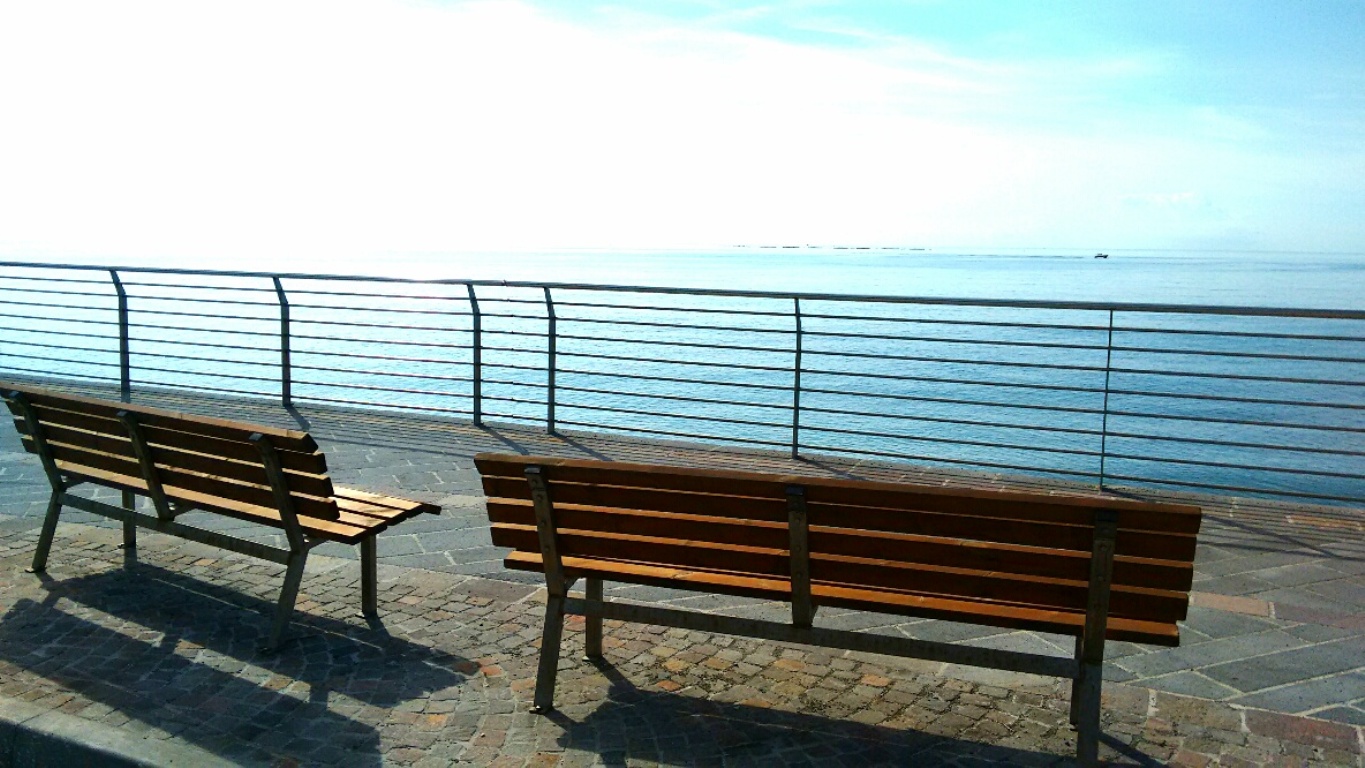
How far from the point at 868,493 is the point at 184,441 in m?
3.12

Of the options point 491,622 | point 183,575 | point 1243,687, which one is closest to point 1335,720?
point 1243,687

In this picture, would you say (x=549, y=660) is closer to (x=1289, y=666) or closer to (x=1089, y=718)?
(x=1089, y=718)

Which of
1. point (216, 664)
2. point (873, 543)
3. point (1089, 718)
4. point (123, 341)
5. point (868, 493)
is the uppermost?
point (868, 493)

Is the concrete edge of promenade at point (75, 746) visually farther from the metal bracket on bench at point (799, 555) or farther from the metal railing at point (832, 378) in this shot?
the metal railing at point (832, 378)

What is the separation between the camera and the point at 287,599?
512 cm

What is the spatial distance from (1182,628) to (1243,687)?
0.69 m

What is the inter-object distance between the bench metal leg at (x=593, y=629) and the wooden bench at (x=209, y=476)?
38.6 inches

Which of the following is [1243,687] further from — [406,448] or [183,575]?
[406,448]

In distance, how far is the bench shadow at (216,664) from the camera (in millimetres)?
4297

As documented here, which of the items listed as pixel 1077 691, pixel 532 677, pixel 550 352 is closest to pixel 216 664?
pixel 532 677

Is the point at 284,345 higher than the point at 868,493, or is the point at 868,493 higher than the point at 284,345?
the point at 868,493

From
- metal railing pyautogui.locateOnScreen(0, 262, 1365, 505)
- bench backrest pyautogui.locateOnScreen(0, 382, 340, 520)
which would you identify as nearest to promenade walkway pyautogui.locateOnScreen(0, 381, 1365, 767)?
bench backrest pyautogui.locateOnScreen(0, 382, 340, 520)

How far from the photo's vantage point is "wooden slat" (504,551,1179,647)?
391 cm

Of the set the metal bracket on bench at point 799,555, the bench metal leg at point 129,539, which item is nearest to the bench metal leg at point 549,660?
the metal bracket on bench at point 799,555
